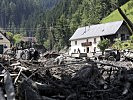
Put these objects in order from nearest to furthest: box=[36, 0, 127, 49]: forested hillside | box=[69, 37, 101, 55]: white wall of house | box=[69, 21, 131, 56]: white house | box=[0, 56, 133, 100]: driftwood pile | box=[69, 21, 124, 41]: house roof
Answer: box=[0, 56, 133, 100]: driftwood pile < box=[69, 21, 124, 41]: house roof < box=[69, 21, 131, 56]: white house < box=[69, 37, 101, 55]: white wall of house < box=[36, 0, 127, 49]: forested hillside

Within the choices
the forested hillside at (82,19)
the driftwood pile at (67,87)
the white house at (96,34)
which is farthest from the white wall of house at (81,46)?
the driftwood pile at (67,87)

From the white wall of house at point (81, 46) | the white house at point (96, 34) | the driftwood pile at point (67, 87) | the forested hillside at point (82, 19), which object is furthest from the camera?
the forested hillside at point (82, 19)

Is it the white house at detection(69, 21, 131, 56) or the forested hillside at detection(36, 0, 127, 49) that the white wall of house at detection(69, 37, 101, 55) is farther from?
the forested hillside at detection(36, 0, 127, 49)

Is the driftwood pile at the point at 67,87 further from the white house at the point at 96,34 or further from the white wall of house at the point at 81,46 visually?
the white wall of house at the point at 81,46

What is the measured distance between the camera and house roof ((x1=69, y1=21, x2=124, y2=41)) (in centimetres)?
8112

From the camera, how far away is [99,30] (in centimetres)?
8794

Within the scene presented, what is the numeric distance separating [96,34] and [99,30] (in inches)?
57.6

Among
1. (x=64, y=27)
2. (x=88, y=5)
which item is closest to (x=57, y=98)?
(x=64, y=27)

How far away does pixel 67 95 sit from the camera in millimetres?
7762

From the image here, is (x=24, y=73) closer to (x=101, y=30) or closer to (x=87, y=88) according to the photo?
(x=87, y=88)

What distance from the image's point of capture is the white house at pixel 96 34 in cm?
8144

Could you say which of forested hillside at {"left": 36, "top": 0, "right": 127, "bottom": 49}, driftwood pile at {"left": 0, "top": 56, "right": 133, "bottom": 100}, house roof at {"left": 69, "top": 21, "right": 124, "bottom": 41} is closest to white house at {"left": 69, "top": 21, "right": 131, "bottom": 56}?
house roof at {"left": 69, "top": 21, "right": 124, "bottom": 41}

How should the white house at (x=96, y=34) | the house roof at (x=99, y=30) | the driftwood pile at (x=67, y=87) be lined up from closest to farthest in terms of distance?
the driftwood pile at (x=67, y=87), the house roof at (x=99, y=30), the white house at (x=96, y=34)

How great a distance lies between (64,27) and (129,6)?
93.1ft
